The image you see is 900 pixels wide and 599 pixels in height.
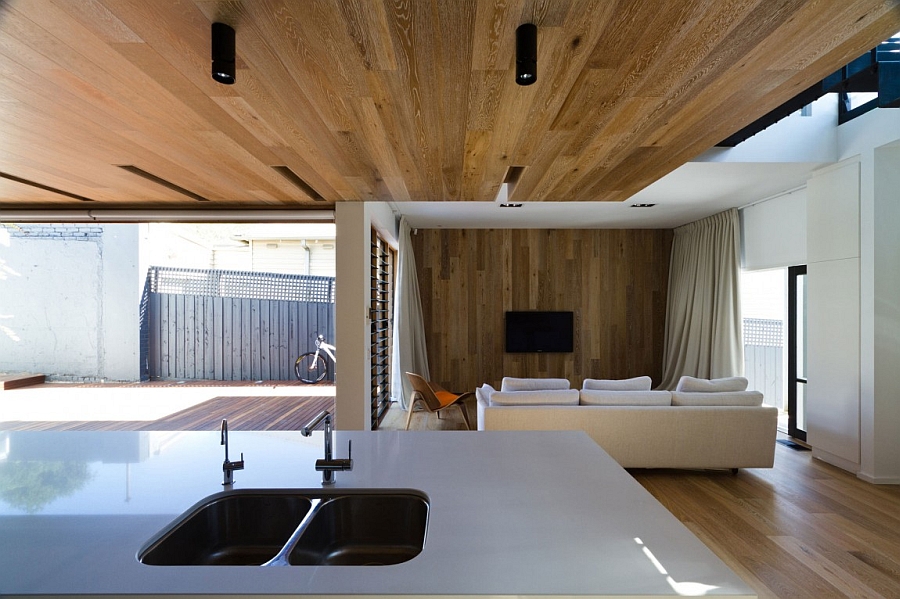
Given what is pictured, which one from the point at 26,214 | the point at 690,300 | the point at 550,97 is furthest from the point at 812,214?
the point at 26,214

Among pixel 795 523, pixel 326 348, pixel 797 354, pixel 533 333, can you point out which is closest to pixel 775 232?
pixel 797 354

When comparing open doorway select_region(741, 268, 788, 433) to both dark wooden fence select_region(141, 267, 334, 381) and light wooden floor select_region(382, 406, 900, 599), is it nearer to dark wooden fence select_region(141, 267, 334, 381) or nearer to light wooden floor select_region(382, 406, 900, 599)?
light wooden floor select_region(382, 406, 900, 599)

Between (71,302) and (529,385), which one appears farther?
(71,302)

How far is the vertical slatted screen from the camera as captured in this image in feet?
18.4

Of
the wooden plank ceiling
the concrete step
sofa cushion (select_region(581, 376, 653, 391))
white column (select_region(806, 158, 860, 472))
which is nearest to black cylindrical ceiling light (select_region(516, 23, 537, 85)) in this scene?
the wooden plank ceiling

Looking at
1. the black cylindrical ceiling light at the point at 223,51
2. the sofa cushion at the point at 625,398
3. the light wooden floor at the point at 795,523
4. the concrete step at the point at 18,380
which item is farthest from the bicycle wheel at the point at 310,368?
the black cylindrical ceiling light at the point at 223,51

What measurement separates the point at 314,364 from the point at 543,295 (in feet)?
13.0

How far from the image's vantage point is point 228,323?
9.02 m

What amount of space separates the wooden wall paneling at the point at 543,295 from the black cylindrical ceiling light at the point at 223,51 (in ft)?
22.7

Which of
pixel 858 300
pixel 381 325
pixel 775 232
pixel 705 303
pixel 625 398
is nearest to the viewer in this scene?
pixel 858 300

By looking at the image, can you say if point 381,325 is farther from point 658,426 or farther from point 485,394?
point 658,426

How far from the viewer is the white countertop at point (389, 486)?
3.16ft

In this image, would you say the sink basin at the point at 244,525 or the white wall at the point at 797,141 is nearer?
the sink basin at the point at 244,525

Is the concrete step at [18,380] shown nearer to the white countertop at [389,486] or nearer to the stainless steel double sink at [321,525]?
the white countertop at [389,486]
